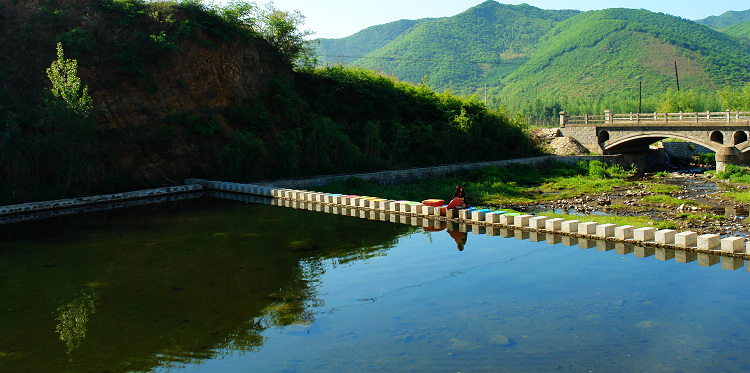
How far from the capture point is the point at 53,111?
72.3 ft

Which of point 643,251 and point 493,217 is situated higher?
point 493,217

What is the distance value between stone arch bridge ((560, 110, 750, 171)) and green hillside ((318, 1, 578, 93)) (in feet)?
259

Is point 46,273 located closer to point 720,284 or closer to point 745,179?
point 720,284

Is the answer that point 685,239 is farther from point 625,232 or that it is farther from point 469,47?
point 469,47

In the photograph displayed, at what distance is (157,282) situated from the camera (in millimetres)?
12148

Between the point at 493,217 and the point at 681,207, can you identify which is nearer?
the point at 493,217

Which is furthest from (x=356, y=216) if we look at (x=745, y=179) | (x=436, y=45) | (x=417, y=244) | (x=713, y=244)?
(x=436, y=45)

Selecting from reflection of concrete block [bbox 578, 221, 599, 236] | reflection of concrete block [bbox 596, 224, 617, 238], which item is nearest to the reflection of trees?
reflection of concrete block [bbox 578, 221, 599, 236]

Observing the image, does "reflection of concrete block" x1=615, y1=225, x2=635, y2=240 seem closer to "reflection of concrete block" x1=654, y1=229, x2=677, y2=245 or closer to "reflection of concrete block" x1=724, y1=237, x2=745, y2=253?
"reflection of concrete block" x1=654, y1=229, x2=677, y2=245

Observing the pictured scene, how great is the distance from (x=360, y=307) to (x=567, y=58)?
387ft

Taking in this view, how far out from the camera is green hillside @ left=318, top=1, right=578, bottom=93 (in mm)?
135125

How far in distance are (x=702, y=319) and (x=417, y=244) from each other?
7.47m

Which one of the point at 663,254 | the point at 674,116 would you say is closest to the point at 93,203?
the point at 663,254

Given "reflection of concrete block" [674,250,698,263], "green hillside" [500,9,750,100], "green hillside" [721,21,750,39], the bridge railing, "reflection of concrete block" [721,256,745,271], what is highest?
"green hillside" [721,21,750,39]
